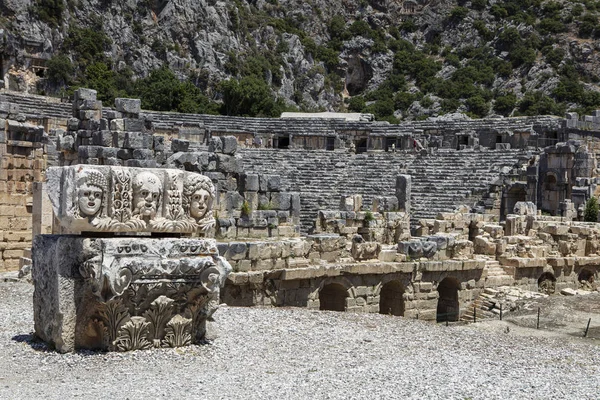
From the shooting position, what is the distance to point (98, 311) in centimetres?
677

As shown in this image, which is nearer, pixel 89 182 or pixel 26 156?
pixel 89 182

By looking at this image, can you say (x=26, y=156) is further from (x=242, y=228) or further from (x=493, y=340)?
(x=493, y=340)

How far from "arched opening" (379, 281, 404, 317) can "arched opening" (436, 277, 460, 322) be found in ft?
3.94

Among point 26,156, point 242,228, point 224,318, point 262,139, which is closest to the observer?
point 224,318

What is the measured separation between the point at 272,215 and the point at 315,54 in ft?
161

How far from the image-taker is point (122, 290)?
6.65m

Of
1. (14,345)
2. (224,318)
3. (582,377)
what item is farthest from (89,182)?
(582,377)

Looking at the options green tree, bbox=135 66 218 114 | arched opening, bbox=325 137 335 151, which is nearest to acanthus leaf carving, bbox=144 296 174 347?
arched opening, bbox=325 137 335 151

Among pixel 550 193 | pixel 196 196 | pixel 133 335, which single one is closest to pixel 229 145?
pixel 196 196

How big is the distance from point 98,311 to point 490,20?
63472 mm

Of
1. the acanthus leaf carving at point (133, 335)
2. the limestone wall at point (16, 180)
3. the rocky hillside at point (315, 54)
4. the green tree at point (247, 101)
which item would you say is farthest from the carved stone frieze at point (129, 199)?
the green tree at point (247, 101)

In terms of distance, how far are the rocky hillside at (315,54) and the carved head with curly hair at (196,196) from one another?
118 feet

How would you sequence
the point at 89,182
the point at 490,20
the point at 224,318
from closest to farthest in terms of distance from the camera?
the point at 89,182 < the point at 224,318 < the point at 490,20

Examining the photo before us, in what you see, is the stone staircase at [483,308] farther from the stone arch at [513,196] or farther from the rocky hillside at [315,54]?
the rocky hillside at [315,54]
